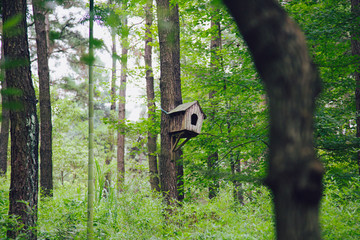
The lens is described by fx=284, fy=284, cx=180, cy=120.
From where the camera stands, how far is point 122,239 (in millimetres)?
3975

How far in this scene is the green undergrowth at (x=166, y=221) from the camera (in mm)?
4071

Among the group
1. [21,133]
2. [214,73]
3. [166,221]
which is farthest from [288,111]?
[214,73]

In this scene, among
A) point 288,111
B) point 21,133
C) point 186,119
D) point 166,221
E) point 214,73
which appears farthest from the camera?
point 214,73

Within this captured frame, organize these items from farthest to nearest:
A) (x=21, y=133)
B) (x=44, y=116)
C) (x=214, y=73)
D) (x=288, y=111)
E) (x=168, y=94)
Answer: (x=44, y=116)
(x=214, y=73)
(x=168, y=94)
(x=21, y=133)
(x=288, y=111)

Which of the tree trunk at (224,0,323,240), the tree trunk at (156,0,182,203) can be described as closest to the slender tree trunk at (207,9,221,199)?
the tree trunk at (156,0,182,203)

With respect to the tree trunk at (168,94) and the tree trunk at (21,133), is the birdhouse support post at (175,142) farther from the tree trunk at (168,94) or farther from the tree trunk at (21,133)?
the tree trunk at (21,133)

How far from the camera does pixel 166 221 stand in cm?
518

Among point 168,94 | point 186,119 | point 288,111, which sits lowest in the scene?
point 288,111

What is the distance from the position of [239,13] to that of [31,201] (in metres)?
4.43

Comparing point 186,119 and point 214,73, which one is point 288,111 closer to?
point 186,119

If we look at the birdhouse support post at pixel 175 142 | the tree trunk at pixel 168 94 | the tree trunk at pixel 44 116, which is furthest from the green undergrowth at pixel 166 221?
the tree trunk at pixel 44 116

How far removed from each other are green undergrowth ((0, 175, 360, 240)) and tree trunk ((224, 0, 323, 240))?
3.22 metres

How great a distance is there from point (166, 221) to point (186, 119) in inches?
80.3

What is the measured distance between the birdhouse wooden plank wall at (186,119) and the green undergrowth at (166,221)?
143cm
